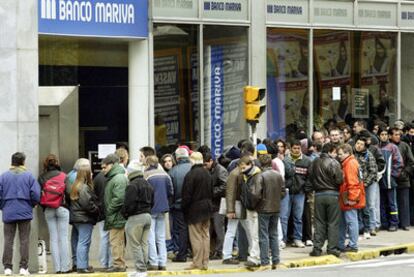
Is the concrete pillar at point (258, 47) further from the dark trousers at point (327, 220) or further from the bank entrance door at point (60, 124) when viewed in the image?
the dark trousers at point (327, 220)

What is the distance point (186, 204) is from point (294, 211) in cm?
340

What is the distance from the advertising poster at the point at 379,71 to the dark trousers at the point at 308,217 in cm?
570

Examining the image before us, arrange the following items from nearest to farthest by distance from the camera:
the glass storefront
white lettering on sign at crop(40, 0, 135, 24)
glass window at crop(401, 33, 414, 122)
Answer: white lettering on sign at crop(40, 0, 135, 24) < the glass storefront < glass window at crop(401, 33, 414, 122)

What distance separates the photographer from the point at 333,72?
24.8 meters

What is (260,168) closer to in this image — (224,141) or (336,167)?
(336,167)

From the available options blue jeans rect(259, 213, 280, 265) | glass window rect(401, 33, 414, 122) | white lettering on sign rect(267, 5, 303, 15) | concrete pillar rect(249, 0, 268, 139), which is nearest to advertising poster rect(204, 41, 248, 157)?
concrete pillar rect(249, 0, 268, 139)

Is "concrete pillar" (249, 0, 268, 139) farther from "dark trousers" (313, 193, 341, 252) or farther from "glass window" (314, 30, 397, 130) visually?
"dark trousers" (313, 193, 341, 252)

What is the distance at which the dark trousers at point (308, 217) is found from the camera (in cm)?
2030

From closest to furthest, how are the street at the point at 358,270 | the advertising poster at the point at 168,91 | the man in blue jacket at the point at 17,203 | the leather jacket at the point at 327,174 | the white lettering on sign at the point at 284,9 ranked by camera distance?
the street at the point at 358,270
the man in blue jacket at the point at 17,203
the leather jacket at the point at 327,174
the advertising poster at the point at 168,91
the white lettering on sign at the point at 284,9

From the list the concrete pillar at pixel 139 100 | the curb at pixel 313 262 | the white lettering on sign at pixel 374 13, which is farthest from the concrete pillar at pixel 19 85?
the white lettering on sign at pixel 374 13

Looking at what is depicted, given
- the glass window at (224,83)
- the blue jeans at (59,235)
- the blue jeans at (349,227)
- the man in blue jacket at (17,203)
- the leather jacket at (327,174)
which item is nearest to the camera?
the man in blue jacket at (17,203)

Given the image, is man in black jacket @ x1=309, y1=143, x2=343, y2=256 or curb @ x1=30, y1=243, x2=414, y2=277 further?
man in black jacket @ x1=309, y1=143, x2=343, y2=256

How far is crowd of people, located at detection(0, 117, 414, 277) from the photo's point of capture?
54.7 feet

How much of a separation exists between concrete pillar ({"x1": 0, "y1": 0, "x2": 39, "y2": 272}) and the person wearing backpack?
0.26 meters
